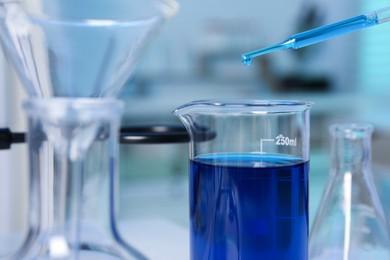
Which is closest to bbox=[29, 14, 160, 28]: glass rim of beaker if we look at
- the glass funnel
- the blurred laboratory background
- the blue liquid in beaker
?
the glass funnel

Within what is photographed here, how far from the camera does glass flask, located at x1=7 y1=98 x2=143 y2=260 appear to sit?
296 mm

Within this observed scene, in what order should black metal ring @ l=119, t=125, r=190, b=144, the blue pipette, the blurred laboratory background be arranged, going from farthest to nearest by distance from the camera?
1. the blurred laboratory background
2. black metal ring @ l=119, t=125, r=190, b=144
3. the blue pipette

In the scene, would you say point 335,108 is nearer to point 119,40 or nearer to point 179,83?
point 179,83

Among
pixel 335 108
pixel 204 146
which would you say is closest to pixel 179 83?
pixel 335 108

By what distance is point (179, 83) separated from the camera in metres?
2.04

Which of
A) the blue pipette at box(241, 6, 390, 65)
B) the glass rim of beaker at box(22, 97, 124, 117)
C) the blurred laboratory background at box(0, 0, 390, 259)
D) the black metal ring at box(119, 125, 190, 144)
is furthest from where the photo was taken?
the blurred laboratory background at box(0, 0, 390, 259)

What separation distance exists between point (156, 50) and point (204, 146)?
1719 millimetres

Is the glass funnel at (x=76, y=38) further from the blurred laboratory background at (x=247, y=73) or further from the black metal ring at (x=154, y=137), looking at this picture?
the blurred laboratory background at (x=247, y=73)

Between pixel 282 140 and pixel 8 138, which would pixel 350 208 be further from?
pixel 8 138

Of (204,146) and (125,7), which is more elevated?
(125,7)

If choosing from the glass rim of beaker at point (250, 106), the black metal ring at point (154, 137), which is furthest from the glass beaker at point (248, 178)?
the black metal ring at point (154, 137)

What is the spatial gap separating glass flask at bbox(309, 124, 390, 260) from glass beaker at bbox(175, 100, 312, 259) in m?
0.07

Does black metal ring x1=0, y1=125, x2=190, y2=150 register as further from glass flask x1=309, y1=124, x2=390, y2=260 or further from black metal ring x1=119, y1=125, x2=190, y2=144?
glass flask x1=309, y1=124, x2=390, y2=260

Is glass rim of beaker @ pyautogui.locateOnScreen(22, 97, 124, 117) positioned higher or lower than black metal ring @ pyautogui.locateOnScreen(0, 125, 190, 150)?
higher
